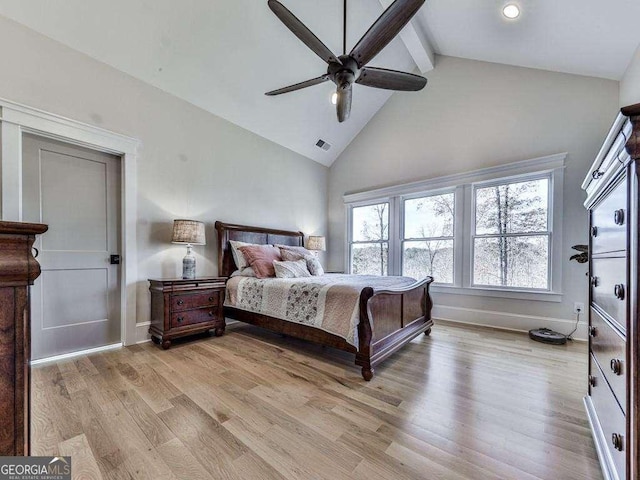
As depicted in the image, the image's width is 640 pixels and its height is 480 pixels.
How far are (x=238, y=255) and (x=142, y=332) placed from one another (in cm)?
138

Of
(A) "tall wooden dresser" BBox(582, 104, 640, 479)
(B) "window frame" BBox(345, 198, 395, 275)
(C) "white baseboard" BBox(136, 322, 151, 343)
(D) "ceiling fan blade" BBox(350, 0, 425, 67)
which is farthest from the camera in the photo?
(B) "window frame" BBox(345, 198, 395, 275)

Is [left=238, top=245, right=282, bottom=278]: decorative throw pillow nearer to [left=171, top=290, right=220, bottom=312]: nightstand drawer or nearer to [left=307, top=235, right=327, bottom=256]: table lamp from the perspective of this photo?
[left=171, top=290, right=220, bottom=312]: nightstand drawer

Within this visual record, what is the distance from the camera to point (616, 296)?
109 cm

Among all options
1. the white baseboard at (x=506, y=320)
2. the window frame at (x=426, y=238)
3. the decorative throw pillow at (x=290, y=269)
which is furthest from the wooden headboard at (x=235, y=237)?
the white baseboard at (x=506, y=320)

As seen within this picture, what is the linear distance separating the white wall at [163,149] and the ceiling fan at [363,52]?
5.71 ft

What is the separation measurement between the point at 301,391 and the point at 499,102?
14.4ft

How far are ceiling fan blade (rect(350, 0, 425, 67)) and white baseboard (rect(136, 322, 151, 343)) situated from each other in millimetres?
3429

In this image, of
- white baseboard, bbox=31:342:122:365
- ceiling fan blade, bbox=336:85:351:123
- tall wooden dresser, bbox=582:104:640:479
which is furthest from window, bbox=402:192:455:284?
white baseboard, bbox=31:342:122:365

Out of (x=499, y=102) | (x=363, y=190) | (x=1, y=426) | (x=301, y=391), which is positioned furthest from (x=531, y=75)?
(x=1, y=426)

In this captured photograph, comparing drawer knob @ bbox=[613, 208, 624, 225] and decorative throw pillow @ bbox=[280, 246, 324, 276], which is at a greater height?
drawer knob @ bbox=[613, 208, 624, 225]

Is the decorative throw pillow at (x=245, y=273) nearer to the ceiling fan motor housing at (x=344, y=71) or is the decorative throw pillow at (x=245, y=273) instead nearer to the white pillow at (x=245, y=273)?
the white pillow at (x=245, y=273)

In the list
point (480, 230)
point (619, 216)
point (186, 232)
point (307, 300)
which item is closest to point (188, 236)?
point (186, 232)

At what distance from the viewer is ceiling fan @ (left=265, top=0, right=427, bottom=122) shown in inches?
73.4

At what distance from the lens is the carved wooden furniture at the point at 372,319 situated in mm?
2271
